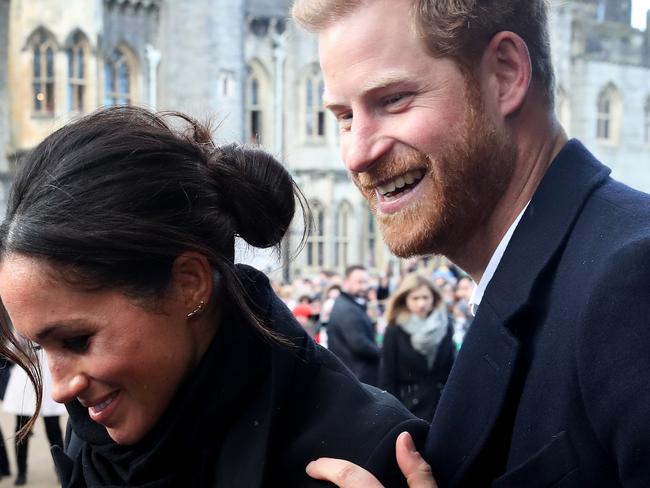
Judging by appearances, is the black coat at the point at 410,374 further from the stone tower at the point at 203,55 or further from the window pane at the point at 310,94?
the window pane at the point at 310,94

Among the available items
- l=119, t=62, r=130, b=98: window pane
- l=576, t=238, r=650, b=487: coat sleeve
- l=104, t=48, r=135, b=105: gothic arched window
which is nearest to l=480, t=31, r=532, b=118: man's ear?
l=576, t=238, r=650, b=487: coat sleeve

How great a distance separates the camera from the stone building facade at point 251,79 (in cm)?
2245


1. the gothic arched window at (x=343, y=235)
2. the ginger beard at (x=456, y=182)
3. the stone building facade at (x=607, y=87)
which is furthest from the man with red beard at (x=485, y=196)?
the stone building facade at (x=607, y=87)

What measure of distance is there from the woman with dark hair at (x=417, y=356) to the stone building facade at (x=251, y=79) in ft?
41.4

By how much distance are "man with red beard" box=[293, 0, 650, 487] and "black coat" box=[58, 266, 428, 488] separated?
97 mm

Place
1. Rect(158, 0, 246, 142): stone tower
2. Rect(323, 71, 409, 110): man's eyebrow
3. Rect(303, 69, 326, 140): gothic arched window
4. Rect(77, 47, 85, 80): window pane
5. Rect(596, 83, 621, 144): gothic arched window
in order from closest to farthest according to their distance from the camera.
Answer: Rect(323, 71, 409, 110): man's eyebrow
Rect(77, 47, 85, 80): window pane
Rect(158, 0, 246, 142): stone tower
Rect(303, 69, 326, 140): gothic arched window
Rect(596, 83, 621, 144): gothic arched window

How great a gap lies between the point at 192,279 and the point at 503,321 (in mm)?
636

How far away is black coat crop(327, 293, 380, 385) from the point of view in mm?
7227

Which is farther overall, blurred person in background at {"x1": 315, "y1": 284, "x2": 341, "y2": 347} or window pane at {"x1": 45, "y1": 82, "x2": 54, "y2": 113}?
window pane at {"x1": 45, "y1": 82, "x2": 54, "y2": 113}

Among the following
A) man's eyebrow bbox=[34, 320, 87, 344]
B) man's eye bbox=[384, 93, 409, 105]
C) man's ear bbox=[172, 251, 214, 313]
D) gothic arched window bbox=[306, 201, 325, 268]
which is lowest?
gothic arched window bbox=[306, 201, 325, 268]

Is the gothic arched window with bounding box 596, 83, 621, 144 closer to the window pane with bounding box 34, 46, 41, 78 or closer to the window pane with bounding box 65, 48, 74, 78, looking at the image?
the window pane with bounding box 65, 48, 74, 78

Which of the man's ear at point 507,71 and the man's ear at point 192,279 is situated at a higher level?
the man's ear at point 507,71

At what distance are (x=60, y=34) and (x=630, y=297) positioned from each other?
22772 millimetres

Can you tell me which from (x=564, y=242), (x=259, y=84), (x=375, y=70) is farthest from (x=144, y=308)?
(x=259, y=84)
